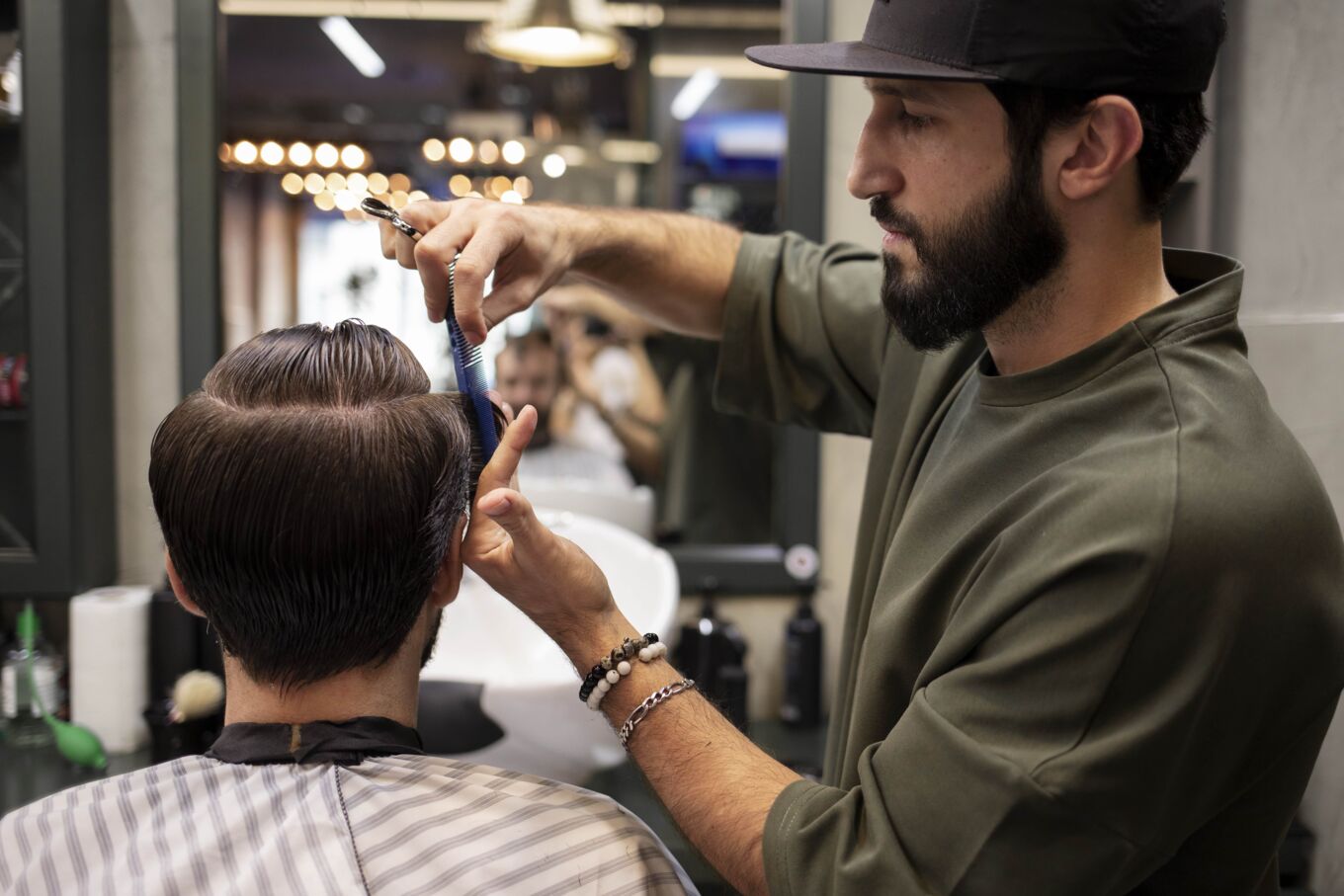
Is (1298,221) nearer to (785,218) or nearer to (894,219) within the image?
(785,218)

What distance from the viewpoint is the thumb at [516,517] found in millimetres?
1097

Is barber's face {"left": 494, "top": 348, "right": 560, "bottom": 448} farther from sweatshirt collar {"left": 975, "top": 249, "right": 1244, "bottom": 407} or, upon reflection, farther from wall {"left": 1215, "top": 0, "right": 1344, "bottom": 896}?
sweatshirt collar {"left": 975, "top": 249, "right": 1244, "bottom": 407}

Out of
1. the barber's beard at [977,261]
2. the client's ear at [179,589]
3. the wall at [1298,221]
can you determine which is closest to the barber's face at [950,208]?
the barber's beard at [977,261]

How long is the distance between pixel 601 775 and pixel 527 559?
1303mm

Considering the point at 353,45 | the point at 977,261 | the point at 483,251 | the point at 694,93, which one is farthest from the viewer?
the point at 353,45

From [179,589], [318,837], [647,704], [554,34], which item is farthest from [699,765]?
[554,34]

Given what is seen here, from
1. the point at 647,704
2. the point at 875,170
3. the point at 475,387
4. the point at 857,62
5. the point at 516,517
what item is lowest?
the point at 647,704

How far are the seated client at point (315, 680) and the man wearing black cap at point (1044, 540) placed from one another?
3.7 inches

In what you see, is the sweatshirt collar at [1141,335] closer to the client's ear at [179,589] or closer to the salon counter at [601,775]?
the client's ear at [179,589]

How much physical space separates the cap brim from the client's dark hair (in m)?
0.54

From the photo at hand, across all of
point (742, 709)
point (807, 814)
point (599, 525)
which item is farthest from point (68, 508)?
point (807, 814)

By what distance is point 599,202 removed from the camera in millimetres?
3389

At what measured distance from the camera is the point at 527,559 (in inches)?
46.8

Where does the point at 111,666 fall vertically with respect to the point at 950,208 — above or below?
below
